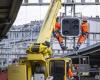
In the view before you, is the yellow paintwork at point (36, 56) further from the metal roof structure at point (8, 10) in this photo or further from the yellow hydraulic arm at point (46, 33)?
the metal roof structure at point (8, 10)

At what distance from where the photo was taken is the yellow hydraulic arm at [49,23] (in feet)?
80.8

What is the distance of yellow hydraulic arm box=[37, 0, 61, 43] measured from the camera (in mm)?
24641

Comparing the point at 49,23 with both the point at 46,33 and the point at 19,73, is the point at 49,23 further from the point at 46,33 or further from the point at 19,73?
the point at 19,73

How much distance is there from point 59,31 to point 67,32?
3.39 metres

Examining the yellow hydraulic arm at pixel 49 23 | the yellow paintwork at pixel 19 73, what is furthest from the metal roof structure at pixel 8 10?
the yellow paintwork at pixel 19 73

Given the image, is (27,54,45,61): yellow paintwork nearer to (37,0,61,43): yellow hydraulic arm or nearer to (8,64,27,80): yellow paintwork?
(8,64,27,80): yellow paintwork

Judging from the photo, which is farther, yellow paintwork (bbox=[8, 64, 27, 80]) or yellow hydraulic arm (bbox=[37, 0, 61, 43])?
yellow hydraulic arm (bbox=[37, 0, 61, 43])

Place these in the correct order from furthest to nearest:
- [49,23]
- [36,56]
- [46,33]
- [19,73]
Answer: [49,23], [46,33], [19,73], [36,56]

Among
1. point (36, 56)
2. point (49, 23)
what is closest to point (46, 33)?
point (49, 23)

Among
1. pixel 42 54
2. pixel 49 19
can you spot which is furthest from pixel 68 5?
pixel 42 54

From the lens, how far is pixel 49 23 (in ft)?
83.4

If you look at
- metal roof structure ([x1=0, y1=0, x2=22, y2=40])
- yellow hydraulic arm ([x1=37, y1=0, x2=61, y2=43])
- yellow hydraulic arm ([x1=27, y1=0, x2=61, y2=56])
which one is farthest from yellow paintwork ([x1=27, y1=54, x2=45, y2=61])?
metal roof structure ([x1=0, y1=0, x2=22, y2=40])

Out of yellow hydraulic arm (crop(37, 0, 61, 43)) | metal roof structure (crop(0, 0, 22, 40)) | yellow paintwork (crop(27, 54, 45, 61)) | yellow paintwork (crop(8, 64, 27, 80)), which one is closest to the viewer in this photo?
metal roof structure (crop(0, 0, 22, 40))

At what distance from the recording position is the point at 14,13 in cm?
2408
